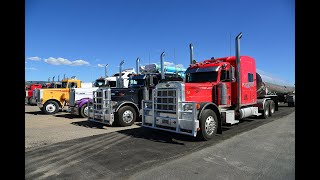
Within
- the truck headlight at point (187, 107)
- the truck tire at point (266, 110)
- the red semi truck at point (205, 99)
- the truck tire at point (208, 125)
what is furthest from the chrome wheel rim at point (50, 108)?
the truck tire at point (266, 110)

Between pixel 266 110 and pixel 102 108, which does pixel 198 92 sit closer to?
pixel 102 108

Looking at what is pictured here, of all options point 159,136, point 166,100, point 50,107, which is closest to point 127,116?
point 159,136

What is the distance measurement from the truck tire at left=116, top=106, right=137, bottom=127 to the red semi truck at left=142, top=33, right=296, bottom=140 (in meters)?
1.78

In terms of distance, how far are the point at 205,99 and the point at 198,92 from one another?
0.47 m

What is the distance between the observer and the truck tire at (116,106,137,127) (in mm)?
10977

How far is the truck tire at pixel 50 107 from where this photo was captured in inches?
706

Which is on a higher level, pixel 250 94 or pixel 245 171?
pixel 250 94

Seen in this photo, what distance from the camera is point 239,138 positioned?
805 cm

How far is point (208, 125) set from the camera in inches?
316
